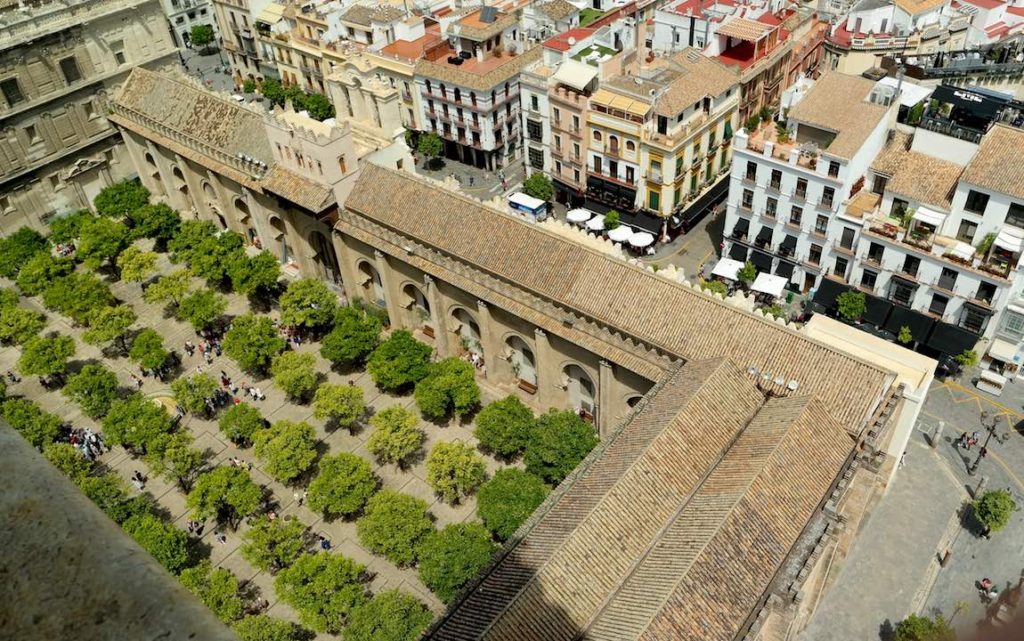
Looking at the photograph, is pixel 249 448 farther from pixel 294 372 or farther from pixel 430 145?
pixel 430 145

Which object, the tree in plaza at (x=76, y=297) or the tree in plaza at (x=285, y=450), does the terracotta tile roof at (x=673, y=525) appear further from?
the tree in plaza at (x=76, y=297)

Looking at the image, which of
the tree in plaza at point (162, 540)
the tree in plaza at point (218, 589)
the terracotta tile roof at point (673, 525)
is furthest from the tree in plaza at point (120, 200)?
the terracotta tile roof at point (673, 525)

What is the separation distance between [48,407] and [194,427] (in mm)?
14796

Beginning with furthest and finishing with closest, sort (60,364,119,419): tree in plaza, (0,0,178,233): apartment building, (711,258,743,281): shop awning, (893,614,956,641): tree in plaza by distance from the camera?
1. (0,0,178,233): apartment building
2. (711,258,743,281): shop awning
3. (60,364,119,419): tree in plaza
4. (893,614,956,641): tree in plaza

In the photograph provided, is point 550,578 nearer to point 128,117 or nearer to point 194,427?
point 194,427

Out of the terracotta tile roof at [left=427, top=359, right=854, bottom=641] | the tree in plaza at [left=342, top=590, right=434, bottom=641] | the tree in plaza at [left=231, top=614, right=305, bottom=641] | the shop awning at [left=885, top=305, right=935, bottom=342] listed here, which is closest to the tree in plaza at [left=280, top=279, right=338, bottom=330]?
the tree in plaza at [left=231, top=614, right=305, bottom=641]

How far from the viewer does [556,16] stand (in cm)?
10256

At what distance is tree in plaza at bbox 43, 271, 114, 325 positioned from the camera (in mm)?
74000

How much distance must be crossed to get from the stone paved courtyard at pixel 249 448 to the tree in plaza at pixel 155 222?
6496 millimetres

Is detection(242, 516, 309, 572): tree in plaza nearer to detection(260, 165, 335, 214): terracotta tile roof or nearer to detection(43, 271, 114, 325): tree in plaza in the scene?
detection(260, 165, 335, 214): terracotta tile roof

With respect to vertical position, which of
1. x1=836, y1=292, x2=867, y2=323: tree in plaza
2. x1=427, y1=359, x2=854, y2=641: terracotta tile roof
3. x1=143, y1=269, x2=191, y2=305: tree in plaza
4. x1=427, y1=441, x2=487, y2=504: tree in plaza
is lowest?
x1=836, y1=292, x2=867, y2=323: tree in plaza

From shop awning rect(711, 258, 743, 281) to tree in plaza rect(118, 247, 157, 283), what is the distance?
5616cm

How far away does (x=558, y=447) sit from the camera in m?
53.5

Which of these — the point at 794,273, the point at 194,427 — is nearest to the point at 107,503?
the point at 194,427
